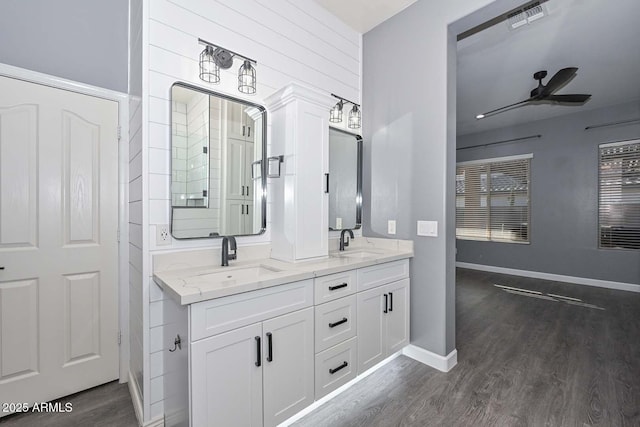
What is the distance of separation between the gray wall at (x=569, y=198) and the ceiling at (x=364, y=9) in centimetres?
447

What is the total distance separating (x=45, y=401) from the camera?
6.06 ft

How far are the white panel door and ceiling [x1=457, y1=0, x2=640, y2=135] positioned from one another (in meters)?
3.61

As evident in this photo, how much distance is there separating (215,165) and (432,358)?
7.56 ft

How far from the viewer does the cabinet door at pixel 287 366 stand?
146 centimetres

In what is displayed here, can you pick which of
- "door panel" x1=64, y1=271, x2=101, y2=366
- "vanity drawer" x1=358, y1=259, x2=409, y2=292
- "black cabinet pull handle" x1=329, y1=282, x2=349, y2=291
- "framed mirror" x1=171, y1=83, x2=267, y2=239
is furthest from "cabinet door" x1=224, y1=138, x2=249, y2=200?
"door panel" x1=64, y1=271, x2=101, y2=366

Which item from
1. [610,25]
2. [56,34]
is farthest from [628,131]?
[56,34]

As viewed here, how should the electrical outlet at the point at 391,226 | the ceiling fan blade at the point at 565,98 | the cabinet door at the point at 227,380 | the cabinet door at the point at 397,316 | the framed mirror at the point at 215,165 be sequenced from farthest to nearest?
the ceiling fan blade at the point at 565,98
the electrical outlet at the point at 391,226
the cabinet door at the point at 397,316
the framed mirror at the point at 215,165
the cabinet door at the point at 227,380

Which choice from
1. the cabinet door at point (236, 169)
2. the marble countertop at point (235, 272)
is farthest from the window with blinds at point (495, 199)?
the cabinet door at point (236, 169)

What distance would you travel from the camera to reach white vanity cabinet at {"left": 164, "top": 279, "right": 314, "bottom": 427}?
4.10 feet

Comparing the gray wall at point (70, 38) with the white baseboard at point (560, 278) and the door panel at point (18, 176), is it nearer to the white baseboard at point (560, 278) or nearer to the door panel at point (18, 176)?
the door panel at point (18, 176)

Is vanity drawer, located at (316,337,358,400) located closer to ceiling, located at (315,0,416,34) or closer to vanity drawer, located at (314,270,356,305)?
vanity drawer, located at (314,270,356,305)

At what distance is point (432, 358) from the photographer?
91.4 inches

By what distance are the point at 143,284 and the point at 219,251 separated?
0.47 metres

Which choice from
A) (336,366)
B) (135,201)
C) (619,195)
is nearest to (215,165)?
(135,201)
